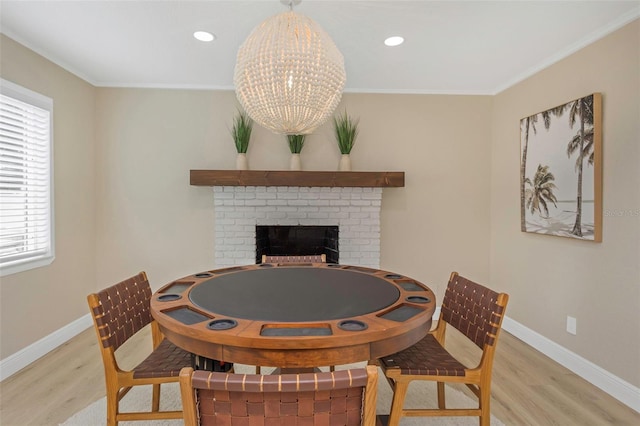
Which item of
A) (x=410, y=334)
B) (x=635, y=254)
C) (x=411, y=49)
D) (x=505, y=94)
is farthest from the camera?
(x=505, y=94)

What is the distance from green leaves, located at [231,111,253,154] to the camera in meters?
3.57

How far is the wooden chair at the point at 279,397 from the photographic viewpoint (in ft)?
2.69

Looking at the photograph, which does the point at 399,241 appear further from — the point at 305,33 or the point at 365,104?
the point at 305,33

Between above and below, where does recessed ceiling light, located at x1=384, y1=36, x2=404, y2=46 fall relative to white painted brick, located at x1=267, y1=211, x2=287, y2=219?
above

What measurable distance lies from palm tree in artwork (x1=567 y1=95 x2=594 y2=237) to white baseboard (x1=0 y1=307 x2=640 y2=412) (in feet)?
3.20

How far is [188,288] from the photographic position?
6.14 feet

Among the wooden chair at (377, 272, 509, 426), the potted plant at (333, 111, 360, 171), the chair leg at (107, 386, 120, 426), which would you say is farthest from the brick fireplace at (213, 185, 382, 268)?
the chair leg at (107, 386, 120, 426)

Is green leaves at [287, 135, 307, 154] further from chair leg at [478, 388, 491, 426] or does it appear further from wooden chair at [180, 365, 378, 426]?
wooden chair at [180, 365, 378, 426]

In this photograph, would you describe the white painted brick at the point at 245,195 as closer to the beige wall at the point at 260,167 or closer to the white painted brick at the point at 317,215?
the beige wall at the point at 260,167

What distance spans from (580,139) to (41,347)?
15.0 ft

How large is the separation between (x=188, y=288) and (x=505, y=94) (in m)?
3.59

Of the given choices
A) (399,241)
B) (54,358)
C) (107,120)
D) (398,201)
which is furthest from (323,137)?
(54,358)

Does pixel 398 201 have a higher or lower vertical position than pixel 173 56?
lower

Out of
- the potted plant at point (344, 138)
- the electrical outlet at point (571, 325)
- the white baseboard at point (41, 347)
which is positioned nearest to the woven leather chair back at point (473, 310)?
the electrical outlet at point (571, 325)
